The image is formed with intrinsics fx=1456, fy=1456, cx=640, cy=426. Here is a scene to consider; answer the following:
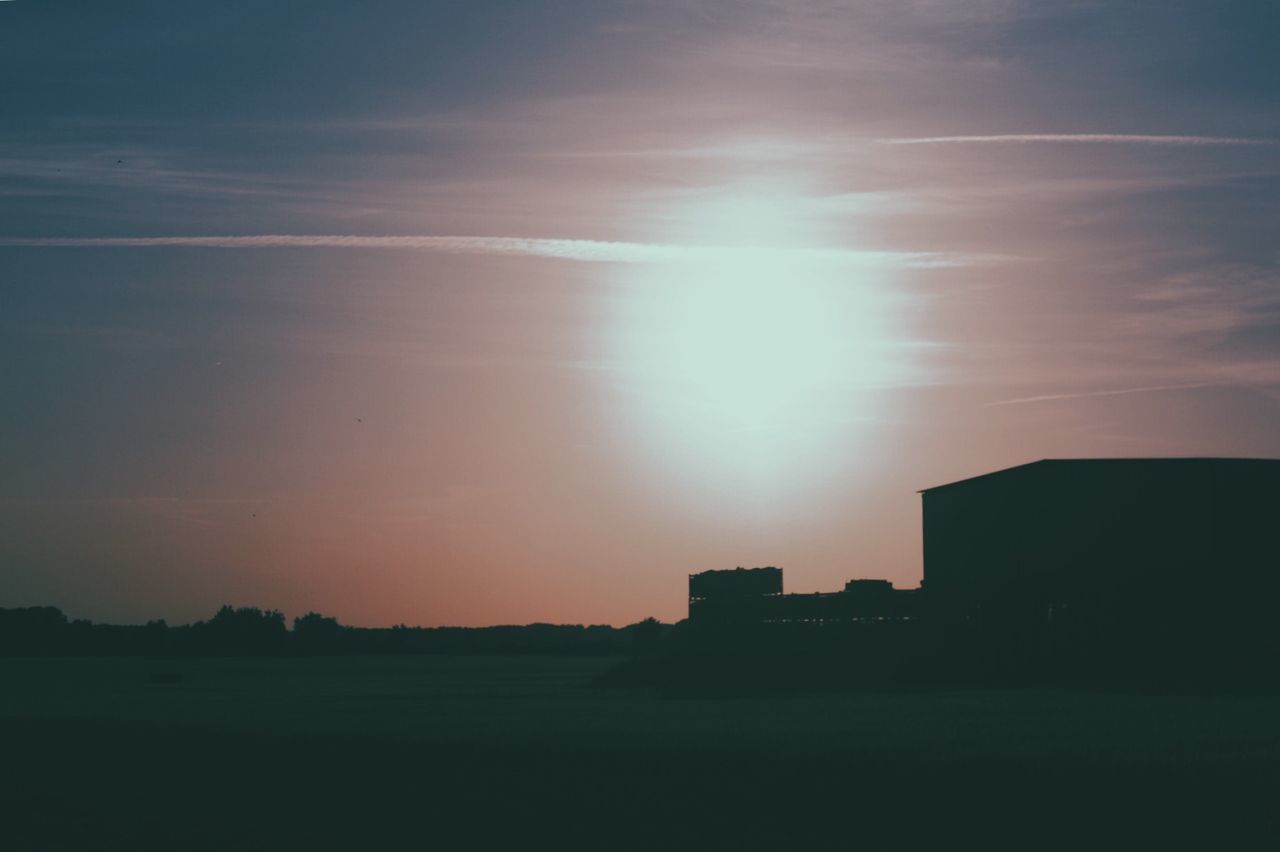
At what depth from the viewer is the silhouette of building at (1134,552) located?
53844 millimetres

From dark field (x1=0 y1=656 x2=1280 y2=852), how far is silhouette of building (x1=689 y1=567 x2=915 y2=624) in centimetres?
1816

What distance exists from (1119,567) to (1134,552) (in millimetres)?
811

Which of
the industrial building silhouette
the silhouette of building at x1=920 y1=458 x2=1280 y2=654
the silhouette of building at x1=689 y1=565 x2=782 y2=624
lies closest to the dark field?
the industrial building silhouette

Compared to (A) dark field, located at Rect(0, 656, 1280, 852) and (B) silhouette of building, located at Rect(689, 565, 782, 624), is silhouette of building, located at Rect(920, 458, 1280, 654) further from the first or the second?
(B) silhouette of building, located at Rect(689, 565, 782, 624)

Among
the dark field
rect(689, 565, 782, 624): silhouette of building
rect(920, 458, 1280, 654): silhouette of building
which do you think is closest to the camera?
the dark field

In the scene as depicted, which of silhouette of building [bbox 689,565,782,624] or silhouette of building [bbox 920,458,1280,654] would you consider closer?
silhouette of building [bbox 920,458,1280,654]

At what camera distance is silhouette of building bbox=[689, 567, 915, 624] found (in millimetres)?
59281

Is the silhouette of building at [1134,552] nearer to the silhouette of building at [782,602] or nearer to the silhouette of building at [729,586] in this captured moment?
the silhouette of building at [782,602]

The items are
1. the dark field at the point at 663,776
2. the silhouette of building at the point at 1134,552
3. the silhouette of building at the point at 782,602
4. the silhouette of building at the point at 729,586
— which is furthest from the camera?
the silhouette of building at the point at 729,586

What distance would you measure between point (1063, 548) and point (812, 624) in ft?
33.2

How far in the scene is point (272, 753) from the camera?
91.2 feet

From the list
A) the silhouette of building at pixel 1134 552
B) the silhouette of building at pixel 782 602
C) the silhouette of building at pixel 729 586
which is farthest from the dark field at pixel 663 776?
the silhouette of building at pixel 729 586

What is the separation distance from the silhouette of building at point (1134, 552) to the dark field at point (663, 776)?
13645mm

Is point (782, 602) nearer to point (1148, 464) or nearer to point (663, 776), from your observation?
point (1148, 464)
